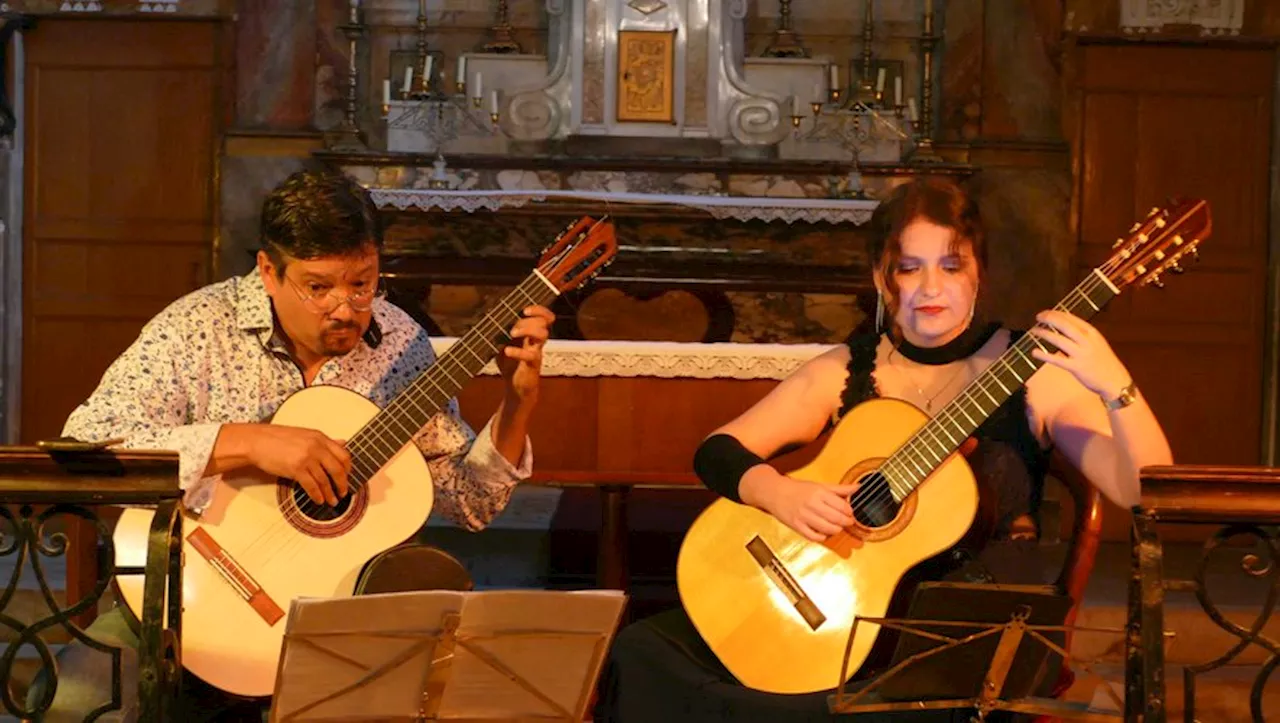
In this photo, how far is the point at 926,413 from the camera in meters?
3.53

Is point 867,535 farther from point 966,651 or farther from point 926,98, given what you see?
point 926,98

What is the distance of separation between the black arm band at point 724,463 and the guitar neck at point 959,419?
1.08ft

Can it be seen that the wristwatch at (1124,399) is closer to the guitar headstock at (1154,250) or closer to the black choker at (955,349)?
the guitar headstock at (1154,250)

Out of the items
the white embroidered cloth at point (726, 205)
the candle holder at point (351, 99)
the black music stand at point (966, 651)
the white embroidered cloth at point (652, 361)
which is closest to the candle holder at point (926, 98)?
the white embroidered cloth at point (726, 205)

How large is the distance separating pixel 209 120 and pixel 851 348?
20.5 ft

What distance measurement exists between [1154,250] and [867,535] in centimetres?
81

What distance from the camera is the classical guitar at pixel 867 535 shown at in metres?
3.29

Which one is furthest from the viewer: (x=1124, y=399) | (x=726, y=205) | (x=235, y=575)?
(x=726, y=205)

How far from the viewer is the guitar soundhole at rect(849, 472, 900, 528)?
3.42 metres

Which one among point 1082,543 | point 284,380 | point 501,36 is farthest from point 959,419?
point 501,36

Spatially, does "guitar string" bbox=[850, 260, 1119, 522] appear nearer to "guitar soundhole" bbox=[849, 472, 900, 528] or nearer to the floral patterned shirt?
"guitar soundhole" bbox=[849, 472, 900, 528]

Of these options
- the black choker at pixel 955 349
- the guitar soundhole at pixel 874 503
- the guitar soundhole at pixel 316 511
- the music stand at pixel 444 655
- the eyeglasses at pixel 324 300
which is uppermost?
the eyeglasses at pixel 324 300

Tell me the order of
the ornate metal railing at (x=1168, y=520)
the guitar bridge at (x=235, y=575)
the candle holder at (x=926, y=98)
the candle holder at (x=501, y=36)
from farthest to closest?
the candle holder at (x=501, y=36) → the candle holder at (x=926, y=98) → the guitar bridge at (x=235, y=575) → the ornate metal railing at (x=1168, y=520)

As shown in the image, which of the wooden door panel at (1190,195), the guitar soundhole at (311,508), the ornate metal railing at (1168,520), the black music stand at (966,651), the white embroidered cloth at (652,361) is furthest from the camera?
the wooden door panel at (1190,195)
